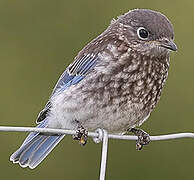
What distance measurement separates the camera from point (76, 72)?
22.6 ft

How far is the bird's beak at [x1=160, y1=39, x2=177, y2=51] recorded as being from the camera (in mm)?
6594

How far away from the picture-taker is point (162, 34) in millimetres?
6645

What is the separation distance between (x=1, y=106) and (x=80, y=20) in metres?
1.04

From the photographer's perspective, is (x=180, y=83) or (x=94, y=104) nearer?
(x=94, y=104)

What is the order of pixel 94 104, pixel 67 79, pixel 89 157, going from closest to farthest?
pixel 94 104
pixel 67 79
pixel 89 157

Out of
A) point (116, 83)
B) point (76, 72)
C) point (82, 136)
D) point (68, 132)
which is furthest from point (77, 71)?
point (68, 132)

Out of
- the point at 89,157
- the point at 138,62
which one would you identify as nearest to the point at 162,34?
the point at 138,62

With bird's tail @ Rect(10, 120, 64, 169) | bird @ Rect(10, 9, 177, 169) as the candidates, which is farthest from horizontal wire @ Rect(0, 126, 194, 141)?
bird's tail @ Rect(10, 120, 64, 169)

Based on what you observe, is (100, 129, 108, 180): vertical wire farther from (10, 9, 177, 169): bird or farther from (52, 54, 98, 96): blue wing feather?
(52, 54, 98, 96): blue wing feather

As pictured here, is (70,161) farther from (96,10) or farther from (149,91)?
(149,91)

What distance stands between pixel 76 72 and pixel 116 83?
1.38 ft

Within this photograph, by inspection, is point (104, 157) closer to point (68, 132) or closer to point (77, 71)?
point (68, 132)

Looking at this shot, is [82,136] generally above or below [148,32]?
below

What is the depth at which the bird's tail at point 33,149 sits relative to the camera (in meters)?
6.86
